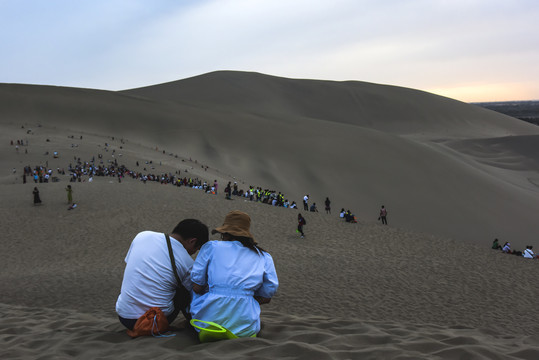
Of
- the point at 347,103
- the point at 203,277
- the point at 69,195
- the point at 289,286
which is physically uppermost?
the point at 347,103

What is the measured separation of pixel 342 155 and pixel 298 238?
34429 millimetres

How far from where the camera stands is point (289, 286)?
10.8 meters

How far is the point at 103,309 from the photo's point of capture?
338 inches

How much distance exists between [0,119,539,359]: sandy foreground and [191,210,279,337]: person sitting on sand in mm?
249

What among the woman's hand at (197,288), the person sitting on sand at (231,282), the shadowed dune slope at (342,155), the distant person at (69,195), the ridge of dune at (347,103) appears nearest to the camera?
the person sitting on sand at (231,282)

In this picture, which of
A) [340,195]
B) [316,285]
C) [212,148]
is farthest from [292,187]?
[316,285]

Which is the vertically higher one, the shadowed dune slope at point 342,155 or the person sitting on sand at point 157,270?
the shadowed dune slope at point 342,155

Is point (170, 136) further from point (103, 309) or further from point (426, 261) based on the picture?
point (103, 309)

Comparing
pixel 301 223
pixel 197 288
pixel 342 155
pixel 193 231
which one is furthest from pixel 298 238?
pixel 342 155

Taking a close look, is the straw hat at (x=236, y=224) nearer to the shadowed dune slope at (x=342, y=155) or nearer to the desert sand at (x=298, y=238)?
the desert sand at (x=298, y=238)

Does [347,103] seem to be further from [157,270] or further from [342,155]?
[157,270]

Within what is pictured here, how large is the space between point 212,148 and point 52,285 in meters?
42.5

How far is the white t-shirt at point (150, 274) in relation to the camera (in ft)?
15.6

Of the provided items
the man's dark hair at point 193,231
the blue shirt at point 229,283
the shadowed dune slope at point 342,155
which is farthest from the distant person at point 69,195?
the shadowed dune slope at point 342,155
